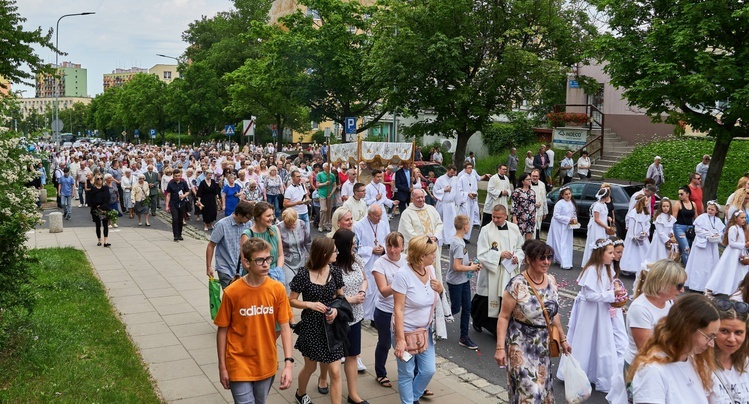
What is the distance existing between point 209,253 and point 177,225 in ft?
31.6

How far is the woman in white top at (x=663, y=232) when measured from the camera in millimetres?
12203

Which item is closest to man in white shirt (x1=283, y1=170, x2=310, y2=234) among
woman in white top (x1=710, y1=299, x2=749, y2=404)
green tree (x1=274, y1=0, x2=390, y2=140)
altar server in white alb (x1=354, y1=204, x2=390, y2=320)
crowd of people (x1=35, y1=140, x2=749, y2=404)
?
crowd of people (x1=35, y1=140, x2=749, y2=404)

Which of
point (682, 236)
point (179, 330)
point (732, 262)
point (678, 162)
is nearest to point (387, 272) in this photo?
point (179, 330)

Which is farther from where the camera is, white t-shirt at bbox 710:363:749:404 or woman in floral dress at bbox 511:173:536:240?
woman in floral dress at bbox 511:173:536:240

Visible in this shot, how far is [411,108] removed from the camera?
27188 mm

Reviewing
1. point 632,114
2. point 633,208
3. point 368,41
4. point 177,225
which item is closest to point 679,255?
point 633,208

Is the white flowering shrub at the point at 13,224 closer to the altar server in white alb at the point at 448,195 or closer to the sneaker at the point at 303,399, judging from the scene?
the sneaker at the point at 303,399


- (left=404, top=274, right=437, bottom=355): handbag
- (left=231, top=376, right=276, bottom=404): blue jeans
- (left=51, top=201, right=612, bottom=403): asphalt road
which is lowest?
(left=51, top=201, right=612, bottom=403): asphalt road

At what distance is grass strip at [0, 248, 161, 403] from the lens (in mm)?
6449

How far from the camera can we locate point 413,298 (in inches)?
241

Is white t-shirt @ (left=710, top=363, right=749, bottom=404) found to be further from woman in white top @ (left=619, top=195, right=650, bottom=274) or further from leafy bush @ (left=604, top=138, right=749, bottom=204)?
leafy bush @ (left=604, top=138, right=749, bottom=204)

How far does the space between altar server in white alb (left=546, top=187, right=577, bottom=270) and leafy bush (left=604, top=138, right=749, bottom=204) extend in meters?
10.00

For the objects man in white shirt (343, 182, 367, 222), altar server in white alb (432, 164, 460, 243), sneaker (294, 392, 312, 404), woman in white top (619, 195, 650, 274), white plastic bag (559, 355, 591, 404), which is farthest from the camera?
altar server in white alb (432, 164, 460, 243)

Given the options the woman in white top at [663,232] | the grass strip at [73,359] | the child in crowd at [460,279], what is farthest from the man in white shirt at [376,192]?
the grass strip at [73,359]
